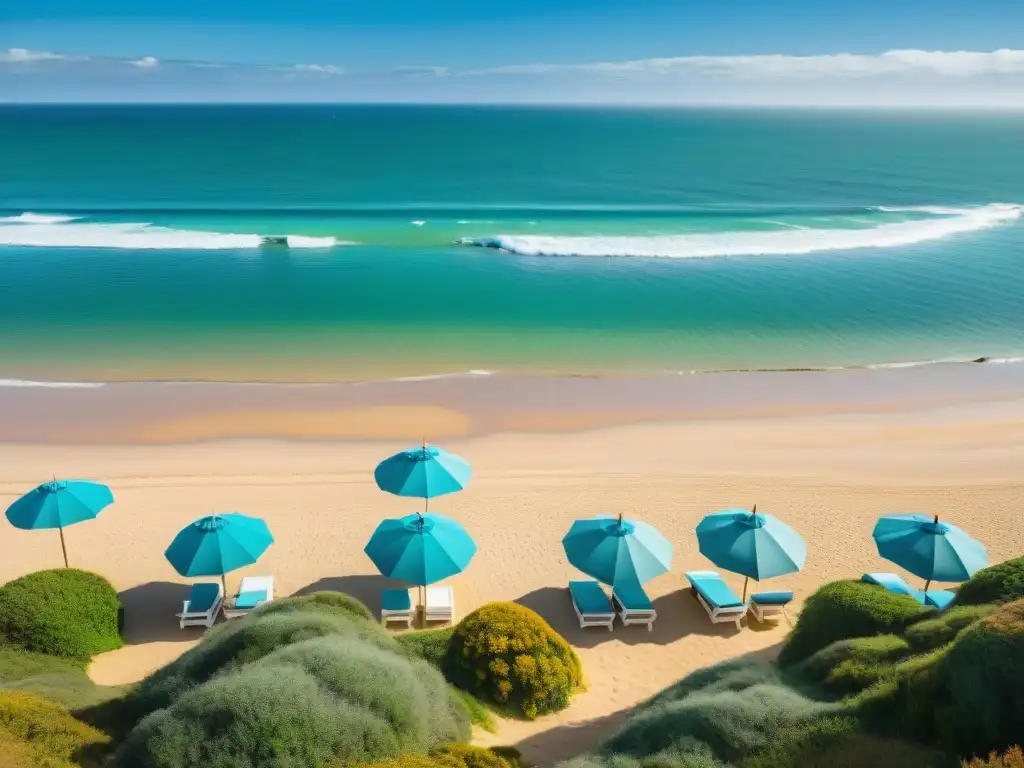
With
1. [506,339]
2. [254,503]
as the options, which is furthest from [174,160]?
[254,503]

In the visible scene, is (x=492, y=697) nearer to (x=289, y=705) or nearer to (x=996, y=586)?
(x=289, y=705)

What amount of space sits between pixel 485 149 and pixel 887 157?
2143 inches

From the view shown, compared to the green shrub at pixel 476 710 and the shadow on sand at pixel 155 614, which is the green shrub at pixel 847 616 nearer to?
the green shrub at pixel 476 710

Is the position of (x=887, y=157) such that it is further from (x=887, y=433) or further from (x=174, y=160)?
(x=887, y=433)

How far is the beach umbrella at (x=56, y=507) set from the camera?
11078 millimetres

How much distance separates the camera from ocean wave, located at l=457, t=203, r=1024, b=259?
3969 cm

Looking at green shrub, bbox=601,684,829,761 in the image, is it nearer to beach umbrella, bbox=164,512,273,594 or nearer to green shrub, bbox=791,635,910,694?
green shrub, bbox=791,635,910,694

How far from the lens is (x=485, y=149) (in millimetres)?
96938

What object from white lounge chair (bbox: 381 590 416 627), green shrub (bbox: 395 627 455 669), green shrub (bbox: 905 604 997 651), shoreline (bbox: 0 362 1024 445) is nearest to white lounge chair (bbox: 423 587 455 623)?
white lounge chair (bbox: 381 590 416 627)

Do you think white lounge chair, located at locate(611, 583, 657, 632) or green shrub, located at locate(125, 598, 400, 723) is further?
white lounge chair, located at locate(611, 583, 657, 632)

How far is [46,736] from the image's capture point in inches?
253

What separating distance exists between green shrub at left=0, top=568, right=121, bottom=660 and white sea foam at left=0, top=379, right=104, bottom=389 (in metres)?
11.5

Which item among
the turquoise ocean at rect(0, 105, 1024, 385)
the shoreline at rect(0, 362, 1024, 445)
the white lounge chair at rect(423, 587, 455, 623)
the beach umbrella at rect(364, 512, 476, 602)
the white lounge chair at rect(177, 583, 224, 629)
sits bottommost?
the white lounge chair at rect(423, 587, 455, 623)

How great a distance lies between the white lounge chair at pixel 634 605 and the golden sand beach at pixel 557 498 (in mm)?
238
